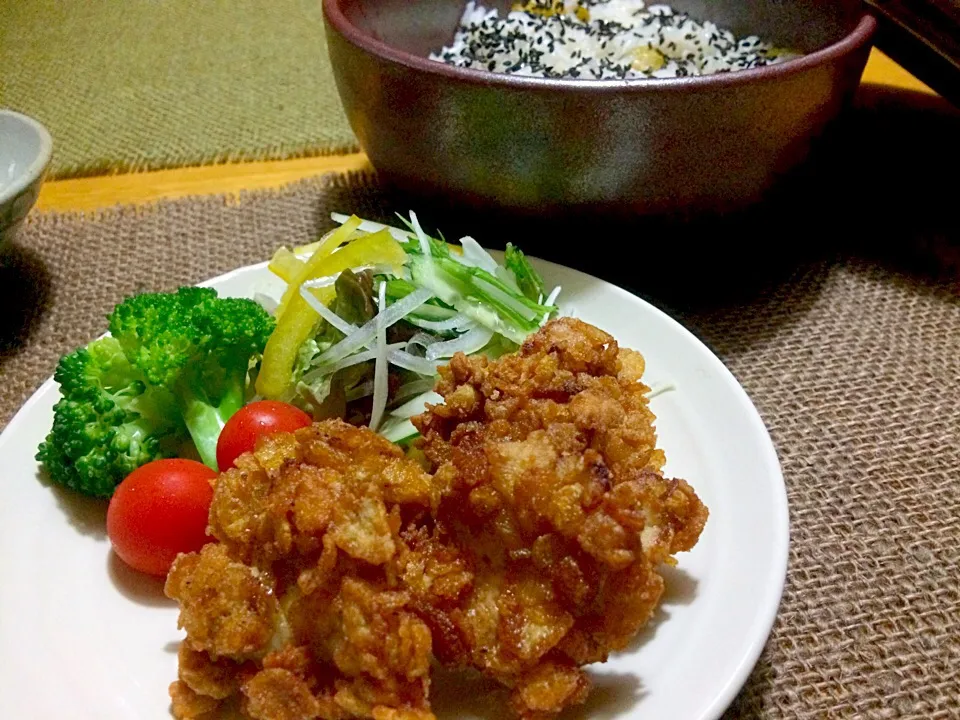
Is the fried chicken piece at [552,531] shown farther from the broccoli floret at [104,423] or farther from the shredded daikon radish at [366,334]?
the broccoli floret at [104,423]

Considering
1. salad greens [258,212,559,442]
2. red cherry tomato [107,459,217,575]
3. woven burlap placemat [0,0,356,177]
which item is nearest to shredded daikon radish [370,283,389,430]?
salad greens [258,212,559,442]

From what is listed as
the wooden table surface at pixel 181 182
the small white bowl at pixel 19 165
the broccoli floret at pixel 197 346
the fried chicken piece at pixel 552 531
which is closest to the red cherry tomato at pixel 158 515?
the broccoli floret at pixel 197 346

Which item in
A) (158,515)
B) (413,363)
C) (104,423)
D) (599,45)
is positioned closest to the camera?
(158,515)

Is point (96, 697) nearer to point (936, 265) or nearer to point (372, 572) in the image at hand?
point (372, 572)

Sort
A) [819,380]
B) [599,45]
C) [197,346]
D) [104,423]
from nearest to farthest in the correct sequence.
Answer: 1. [104,423]
2. [197,346]
3. [819,380]
4. [599,45]

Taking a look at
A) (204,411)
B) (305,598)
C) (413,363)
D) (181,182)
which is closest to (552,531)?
(305,598)

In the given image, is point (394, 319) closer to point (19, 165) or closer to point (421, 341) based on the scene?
point (421, 341)
